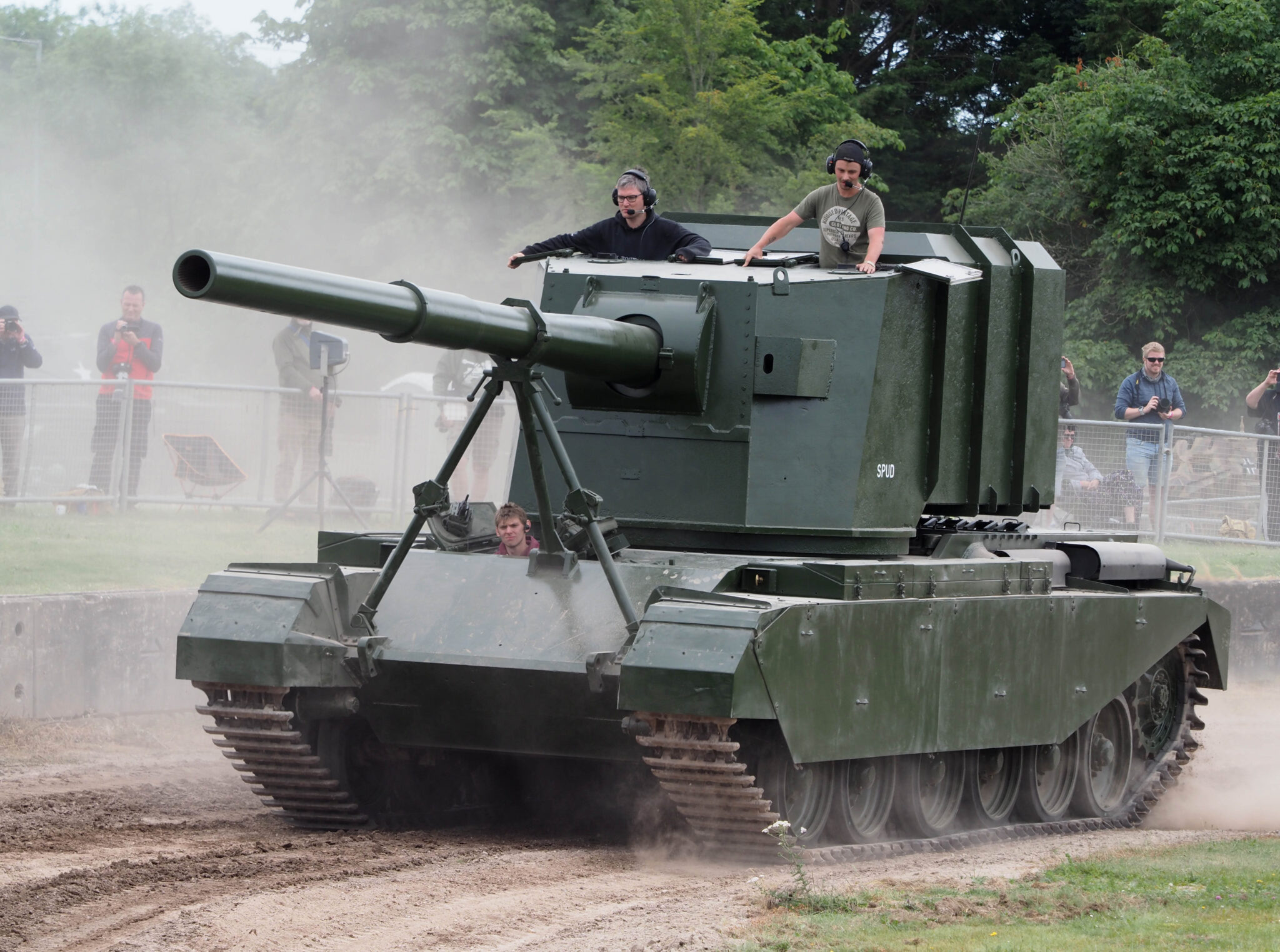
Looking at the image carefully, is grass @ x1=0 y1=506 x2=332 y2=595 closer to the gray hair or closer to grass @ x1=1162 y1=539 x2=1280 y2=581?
the gray hair

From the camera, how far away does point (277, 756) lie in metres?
9.10

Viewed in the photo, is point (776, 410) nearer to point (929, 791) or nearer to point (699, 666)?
point (699, 666)

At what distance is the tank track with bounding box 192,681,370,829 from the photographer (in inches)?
349

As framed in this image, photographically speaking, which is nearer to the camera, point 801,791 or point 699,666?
point 699,666

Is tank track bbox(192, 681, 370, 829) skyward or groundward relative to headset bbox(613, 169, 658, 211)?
groundward

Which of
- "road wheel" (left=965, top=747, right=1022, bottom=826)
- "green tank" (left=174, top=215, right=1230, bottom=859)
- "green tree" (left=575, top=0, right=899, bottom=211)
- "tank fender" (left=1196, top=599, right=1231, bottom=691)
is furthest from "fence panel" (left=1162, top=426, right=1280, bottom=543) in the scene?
"road wheel" (left=965, top=747, right=1022, bottom=826)

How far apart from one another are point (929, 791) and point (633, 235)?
131 inches

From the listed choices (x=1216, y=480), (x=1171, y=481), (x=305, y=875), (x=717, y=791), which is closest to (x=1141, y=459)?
(x=1171, y=481)

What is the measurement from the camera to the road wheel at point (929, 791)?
32.3 ft

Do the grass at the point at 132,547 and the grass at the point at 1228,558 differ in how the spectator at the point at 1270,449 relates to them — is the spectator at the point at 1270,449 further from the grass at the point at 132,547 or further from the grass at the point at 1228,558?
the grass at the point at 132,547

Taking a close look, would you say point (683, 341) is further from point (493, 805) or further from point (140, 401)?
point (140, 401)

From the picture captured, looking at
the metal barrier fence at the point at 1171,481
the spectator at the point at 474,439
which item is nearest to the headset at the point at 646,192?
the spectator at the point at 474,439

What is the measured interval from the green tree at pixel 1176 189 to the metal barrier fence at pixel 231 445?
12.5m

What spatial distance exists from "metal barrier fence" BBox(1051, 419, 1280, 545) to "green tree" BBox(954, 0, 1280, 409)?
8.30 m
